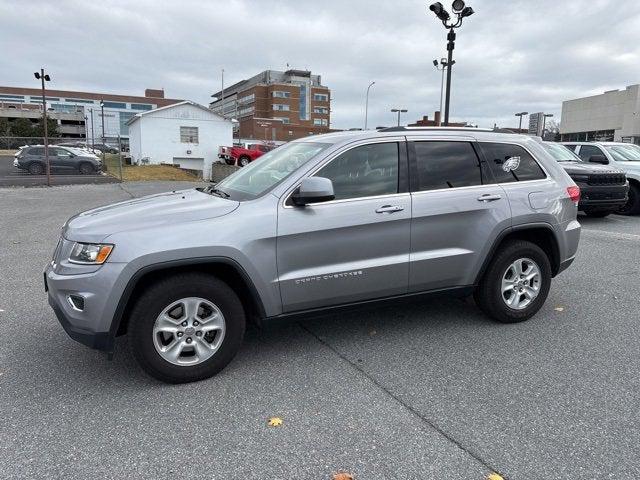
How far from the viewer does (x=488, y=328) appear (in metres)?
4.61

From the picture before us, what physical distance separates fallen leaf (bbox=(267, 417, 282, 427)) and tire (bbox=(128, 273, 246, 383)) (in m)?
0.68

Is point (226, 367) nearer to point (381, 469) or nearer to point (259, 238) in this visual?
point (259, 238)

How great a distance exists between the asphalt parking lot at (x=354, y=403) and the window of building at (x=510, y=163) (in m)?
1.39

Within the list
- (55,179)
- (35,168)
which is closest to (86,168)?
(35,168)

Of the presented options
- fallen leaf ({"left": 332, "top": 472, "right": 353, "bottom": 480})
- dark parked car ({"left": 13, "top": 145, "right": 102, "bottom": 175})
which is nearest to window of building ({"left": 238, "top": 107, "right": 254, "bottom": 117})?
dark parked car ({"left": 13, "top": 145, "right": 102, "bottom": 175})

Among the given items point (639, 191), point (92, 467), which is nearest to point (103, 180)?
point (639, 191)

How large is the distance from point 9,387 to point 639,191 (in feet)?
45.6

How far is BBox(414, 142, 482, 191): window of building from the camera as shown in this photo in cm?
423

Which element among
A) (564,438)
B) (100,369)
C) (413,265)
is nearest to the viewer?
(564,438)

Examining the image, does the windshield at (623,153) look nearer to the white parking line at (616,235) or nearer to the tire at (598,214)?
the tire at (598,214)

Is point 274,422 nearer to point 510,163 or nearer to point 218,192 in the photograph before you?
point 218,192

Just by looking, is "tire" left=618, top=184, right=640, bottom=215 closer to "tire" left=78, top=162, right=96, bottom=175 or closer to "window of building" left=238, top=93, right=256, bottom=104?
"tire" left=78, top=162, right=96, bottom=175

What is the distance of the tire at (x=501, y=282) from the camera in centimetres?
452

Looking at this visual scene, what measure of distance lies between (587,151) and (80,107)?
111 meters
